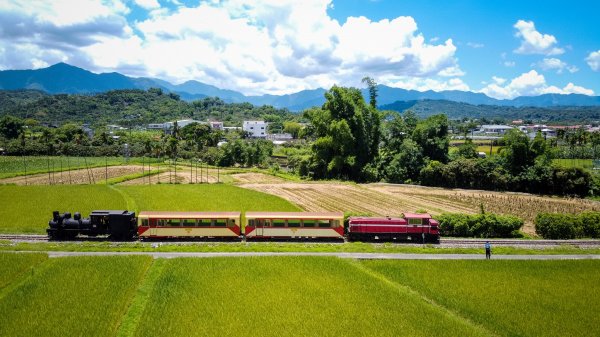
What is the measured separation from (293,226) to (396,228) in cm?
809

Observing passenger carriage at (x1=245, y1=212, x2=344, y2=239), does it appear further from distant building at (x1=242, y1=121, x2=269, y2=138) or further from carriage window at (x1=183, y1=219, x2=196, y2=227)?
distant building at (x1=242, y1=121, x2=269, y2=138)

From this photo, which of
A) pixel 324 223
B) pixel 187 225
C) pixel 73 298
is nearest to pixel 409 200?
pixel 324 223

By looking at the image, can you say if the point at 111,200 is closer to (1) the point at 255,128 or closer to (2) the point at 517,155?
(2) the point at 517,155

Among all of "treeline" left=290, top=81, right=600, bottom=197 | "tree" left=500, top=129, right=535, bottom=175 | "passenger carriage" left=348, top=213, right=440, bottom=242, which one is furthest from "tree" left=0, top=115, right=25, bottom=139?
"tree" left=500, top=129, right=535, bottom=175

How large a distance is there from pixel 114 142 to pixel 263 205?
76.7m

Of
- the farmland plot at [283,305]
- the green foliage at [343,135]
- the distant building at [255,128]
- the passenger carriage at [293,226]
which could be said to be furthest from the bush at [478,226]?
the distant building at [255,128]

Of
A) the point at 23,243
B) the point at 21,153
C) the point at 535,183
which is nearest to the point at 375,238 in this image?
the point at 23,243

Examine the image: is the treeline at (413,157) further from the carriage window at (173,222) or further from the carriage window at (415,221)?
the carriage window at (173,222)

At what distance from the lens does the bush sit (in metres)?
35.0

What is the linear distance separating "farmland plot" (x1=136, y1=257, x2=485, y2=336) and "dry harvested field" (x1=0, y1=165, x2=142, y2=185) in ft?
146

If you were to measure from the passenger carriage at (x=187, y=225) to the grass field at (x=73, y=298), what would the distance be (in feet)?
17.2

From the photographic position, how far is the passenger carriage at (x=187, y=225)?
99.8 feet

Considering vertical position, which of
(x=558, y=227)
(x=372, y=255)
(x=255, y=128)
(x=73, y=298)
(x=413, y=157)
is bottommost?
(x=372, y=255)

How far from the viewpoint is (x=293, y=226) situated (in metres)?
31.3
